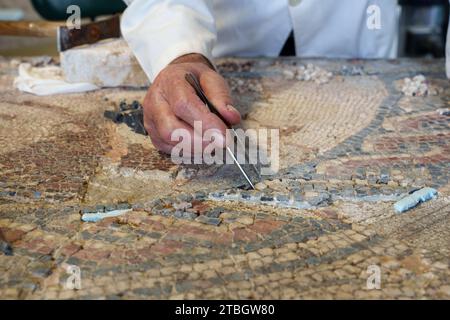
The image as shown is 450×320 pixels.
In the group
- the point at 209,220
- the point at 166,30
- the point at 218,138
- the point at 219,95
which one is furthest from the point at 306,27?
the point at 209,220

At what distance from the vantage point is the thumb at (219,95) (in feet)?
3.62

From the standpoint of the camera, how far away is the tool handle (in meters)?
1.11

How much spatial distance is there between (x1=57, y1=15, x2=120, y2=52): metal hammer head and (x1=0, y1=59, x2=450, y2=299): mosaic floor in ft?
1.00

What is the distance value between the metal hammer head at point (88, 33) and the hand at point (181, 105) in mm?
614

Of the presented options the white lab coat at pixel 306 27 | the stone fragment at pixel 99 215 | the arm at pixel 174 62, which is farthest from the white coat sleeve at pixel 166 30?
the stone fragment at pixel 99 215

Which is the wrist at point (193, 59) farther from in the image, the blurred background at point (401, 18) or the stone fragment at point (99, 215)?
the blurred background at point (401, 18)

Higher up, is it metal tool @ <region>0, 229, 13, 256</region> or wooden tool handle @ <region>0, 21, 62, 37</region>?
wooden tool handle @ <region>0, 21, 62, 37</region>

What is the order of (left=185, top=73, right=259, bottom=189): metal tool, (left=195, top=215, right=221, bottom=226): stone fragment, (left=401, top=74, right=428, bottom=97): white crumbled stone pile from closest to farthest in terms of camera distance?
(left=195, top=215, right=221, bottom=226): stone fragment → (left=185, top=73, right=259, bottom=189): metal tool → (left=401, top=74, right=428, bottom=97): white crumbled stone pile

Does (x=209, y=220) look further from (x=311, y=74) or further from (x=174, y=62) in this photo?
(x=311, y=74)

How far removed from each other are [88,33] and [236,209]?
108 centimetres

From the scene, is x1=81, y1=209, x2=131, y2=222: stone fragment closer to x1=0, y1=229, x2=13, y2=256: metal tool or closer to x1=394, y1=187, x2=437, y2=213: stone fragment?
x1=0, y1=229, x2=13, y2=256: metal tool

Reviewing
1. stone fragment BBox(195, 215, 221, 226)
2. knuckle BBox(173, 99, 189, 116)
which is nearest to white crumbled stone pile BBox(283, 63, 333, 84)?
knuckle BBox(173, 99, 189, 116)

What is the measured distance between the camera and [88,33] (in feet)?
5.92

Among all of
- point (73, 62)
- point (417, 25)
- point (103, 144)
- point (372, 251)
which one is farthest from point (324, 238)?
point (417, 25)
